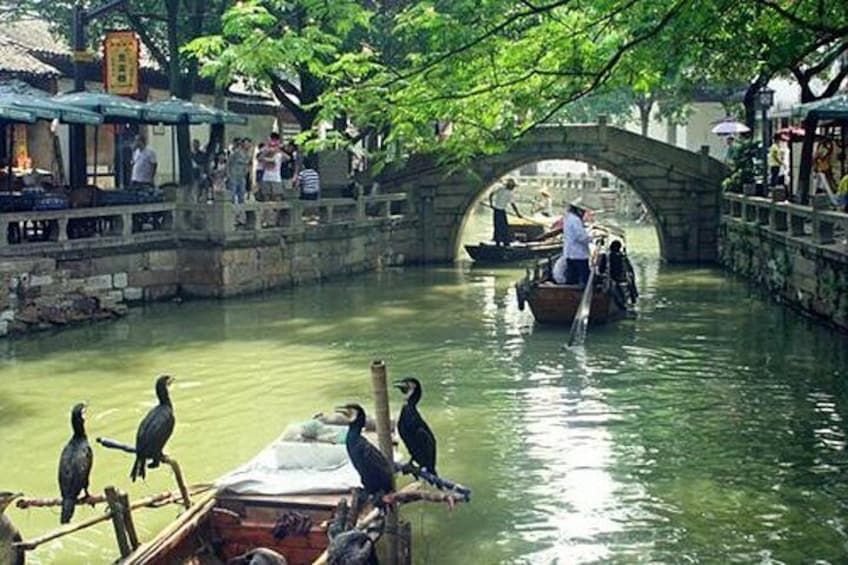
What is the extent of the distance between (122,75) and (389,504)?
15554 millimetres

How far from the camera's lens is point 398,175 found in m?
29.0

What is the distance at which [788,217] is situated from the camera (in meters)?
20.5

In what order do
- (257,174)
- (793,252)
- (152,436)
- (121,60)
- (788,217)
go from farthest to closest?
(257,174), (121,60), (788,217), (793,252), (152,436)

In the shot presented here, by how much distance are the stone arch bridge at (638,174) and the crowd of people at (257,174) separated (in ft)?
12.1

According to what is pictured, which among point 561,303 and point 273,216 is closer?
point 561,303

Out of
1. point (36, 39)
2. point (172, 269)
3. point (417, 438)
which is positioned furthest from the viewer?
point (36, 39)

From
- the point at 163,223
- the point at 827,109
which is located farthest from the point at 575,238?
the point at 163,223

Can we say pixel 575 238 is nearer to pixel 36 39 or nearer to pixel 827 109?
pixel 827 109

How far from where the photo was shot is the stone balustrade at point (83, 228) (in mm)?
18375

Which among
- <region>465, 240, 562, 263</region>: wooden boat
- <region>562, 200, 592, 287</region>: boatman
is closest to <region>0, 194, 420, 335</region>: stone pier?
<region>465, 240, 562, 263</region>: wooden boat

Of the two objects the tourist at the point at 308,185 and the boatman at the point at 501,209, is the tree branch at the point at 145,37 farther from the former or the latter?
the boatman at the point at 501,209

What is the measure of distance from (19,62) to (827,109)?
15232mm

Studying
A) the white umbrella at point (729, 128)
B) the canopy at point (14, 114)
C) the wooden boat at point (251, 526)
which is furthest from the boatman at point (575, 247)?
the white umbrella at point (729, 128)

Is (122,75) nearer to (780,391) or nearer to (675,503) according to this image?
(780,391)
